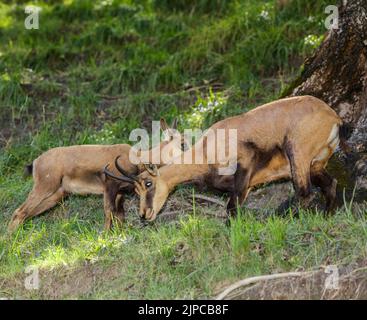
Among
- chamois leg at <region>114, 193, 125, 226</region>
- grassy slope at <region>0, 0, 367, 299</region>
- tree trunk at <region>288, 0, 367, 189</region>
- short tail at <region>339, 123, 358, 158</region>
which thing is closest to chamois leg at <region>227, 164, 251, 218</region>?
grassy slope at <region>0, 0, 367, 299</region>

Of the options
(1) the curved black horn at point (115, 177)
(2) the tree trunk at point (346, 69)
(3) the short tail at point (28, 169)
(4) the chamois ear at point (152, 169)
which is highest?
(2) the tree trunk at point (346, 69)

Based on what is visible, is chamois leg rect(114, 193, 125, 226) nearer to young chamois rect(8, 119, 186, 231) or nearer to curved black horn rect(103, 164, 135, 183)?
young chamois rect(8, 119, 186, 231)

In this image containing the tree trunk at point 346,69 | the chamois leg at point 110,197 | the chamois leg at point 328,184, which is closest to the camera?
the chamois leg at point 328,184

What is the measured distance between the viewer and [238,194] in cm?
931

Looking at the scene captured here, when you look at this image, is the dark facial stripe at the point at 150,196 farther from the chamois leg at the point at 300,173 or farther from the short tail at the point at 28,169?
the short tail at the point at 28,169

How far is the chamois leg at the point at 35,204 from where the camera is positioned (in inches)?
421

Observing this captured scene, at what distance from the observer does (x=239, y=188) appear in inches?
366

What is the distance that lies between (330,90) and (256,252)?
285 centimetres

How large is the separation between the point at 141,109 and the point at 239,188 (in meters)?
3.87

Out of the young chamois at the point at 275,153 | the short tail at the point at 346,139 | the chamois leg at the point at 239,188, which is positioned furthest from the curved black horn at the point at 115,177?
the short tail at the point at 346,139

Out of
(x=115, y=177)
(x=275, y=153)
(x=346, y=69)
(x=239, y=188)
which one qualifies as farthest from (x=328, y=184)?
(x=115, y=177)

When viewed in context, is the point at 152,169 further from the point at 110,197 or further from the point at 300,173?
the point at 300,173

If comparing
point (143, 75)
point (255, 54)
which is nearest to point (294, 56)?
point (255, 54)
